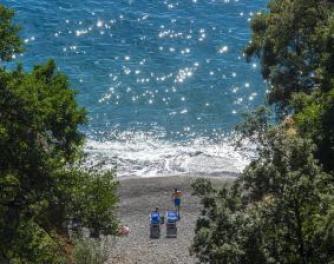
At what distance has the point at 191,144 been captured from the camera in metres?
60.8

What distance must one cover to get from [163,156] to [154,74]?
1428cm

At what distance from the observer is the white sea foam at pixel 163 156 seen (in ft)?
183

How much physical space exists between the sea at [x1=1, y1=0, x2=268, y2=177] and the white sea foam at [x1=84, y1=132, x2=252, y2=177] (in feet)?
0.31

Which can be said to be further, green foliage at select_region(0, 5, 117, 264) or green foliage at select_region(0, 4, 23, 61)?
green foliage at select_region(0, 4, 23, 61)

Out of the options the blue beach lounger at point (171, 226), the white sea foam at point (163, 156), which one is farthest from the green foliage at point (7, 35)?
the white sea foam at point (163, 156)

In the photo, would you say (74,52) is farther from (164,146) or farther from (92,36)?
(164,146)

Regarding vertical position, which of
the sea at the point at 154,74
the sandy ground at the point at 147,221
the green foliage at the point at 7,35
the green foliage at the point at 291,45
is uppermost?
the green foliage at the point at 7,35

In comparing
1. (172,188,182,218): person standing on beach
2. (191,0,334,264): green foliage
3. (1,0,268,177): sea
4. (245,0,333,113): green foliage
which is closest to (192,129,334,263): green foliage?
(191,0,334,264): green foliage

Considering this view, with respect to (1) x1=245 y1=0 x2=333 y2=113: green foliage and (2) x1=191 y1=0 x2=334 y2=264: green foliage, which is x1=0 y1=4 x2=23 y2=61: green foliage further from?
(1) x1=245 y1=0 x2=333 y2=113: green foliage

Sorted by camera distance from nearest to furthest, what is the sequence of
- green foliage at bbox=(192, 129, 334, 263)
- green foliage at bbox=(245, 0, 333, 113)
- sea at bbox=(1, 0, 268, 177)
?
green foliage at bbox=(192, 129, 334, 263) < green foliage at bbox=(245, 0, 333, 113) < sea at bbox=(1, 0, 268, 177)

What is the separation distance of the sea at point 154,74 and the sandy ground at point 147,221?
5.22 meters

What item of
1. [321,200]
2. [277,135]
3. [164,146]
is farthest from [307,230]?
[164,146]

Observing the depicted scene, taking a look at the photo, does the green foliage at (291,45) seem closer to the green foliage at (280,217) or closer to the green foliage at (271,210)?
the green foliage at (271,210)

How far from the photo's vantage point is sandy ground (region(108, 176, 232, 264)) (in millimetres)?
39466
